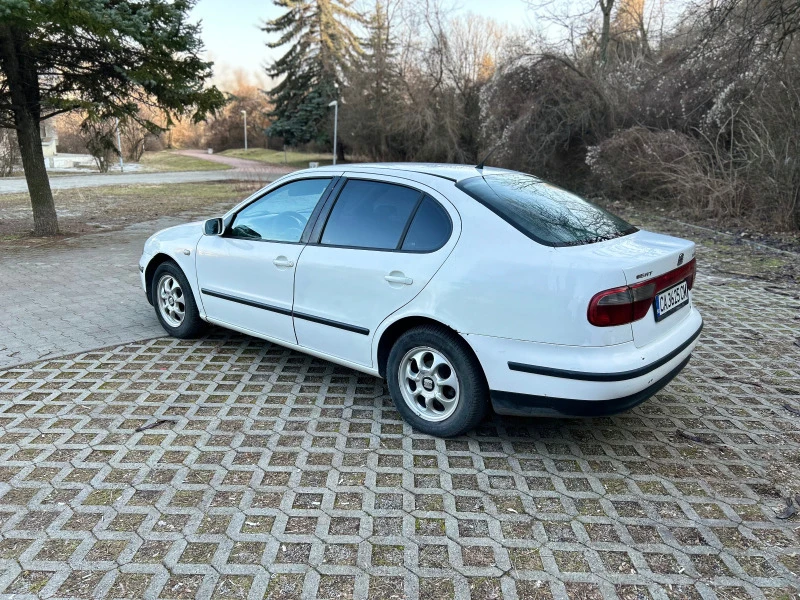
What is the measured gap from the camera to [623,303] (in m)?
3.03

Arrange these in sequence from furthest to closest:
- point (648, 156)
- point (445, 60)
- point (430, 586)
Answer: point (445, 60)
point (648, 156)
point (430, 586)

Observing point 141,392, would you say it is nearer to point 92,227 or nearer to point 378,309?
point 378,309

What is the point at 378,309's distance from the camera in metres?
3.69

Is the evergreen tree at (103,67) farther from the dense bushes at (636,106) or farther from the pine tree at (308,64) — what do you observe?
the pine tree at (308,64)

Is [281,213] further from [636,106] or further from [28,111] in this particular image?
[636,106]

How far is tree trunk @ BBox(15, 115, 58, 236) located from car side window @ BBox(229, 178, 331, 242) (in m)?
8.12

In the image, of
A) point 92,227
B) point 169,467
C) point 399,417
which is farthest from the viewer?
point 92,227

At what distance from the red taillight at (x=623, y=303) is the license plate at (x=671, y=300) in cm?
10

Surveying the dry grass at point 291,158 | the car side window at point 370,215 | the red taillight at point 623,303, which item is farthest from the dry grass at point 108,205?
the dry grass at point 291,158

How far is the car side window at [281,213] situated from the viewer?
4316mm

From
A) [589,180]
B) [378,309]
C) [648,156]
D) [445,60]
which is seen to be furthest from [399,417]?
[445,60]

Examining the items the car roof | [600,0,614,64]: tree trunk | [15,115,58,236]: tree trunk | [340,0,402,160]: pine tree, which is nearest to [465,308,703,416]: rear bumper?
the car roof

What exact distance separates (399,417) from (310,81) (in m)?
44.3

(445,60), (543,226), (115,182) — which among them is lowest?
(115,182)
